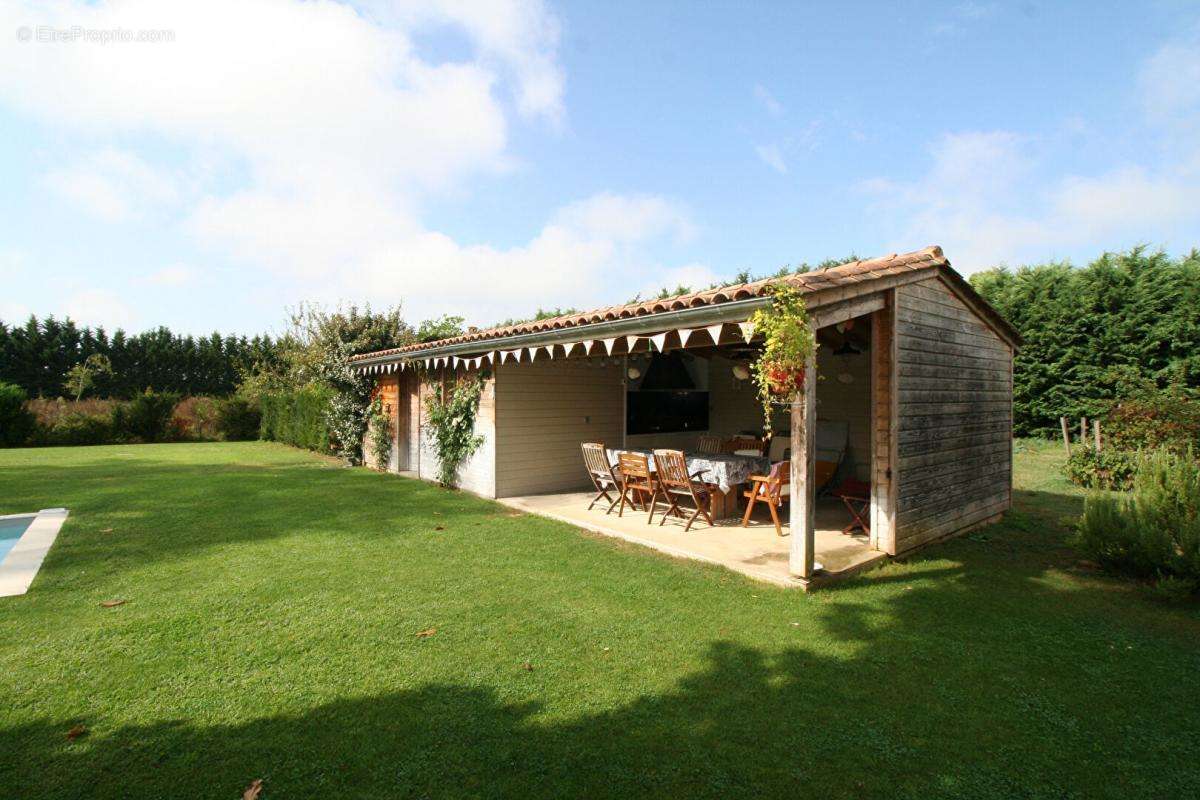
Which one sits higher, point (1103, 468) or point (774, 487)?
point (774, 487)

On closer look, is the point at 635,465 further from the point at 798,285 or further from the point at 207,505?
the point at 207,505

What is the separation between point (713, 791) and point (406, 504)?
6.85 metres

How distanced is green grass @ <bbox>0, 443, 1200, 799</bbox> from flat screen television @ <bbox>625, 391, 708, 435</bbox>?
4.49 meters

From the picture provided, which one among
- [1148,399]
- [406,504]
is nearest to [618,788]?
[406,504]

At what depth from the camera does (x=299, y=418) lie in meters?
17.9

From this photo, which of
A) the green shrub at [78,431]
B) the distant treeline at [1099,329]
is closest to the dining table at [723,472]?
the distant treeline at [1099,329]

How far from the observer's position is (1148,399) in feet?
32.8

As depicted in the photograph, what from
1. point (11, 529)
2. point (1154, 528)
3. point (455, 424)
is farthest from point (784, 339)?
point (11, 529)

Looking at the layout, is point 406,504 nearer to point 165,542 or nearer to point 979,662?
point 165,542

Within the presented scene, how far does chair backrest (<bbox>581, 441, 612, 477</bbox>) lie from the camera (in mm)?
7352

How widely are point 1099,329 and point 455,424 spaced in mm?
13299

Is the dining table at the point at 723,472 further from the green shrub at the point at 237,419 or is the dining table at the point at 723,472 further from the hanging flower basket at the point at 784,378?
the green shrub at the point at 237,419

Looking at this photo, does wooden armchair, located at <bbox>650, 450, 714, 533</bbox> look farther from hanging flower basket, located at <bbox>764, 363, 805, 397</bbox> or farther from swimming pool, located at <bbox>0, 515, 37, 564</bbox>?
swimming pool, located at <bbox>0, 515, 37, 564</bbox>

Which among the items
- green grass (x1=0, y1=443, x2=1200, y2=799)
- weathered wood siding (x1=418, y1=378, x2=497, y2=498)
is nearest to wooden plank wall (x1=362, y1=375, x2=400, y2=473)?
weathered wood siding (x1=418, y1=378, x2=497, y2=498)
